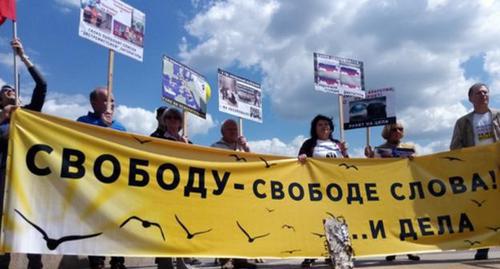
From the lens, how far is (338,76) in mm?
9680

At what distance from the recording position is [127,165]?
4.20 m

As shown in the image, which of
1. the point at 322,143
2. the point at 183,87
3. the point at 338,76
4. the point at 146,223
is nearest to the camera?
the point at 146,223

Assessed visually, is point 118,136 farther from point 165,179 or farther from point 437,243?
point 437,243

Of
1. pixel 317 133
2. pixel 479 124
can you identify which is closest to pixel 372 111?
pixel 479 124

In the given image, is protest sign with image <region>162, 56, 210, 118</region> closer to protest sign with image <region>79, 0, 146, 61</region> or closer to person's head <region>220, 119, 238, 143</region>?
protest sign with image <region>79, 0, 146, 61</region>

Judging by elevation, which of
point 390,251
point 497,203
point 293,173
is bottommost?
point 390,251

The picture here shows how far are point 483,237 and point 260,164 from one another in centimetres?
266

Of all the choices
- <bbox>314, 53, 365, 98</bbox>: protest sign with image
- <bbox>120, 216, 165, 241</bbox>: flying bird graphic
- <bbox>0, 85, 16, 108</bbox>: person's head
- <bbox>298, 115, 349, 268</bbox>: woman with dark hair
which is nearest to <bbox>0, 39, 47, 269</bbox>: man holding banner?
<bbox>0, 85, 16, 108</bbox>: person's head

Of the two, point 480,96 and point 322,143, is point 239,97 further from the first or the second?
point 480,96

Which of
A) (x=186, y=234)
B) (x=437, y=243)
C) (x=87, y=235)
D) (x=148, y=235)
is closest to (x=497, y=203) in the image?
(x=437, y=243)

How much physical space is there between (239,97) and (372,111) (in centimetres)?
273

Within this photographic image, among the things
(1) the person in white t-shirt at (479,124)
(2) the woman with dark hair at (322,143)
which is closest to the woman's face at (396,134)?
(1) the person in white t-shirt at (479,124)

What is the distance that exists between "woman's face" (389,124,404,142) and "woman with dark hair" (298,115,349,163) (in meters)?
0.87

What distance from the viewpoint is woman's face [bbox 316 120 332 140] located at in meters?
5.79
